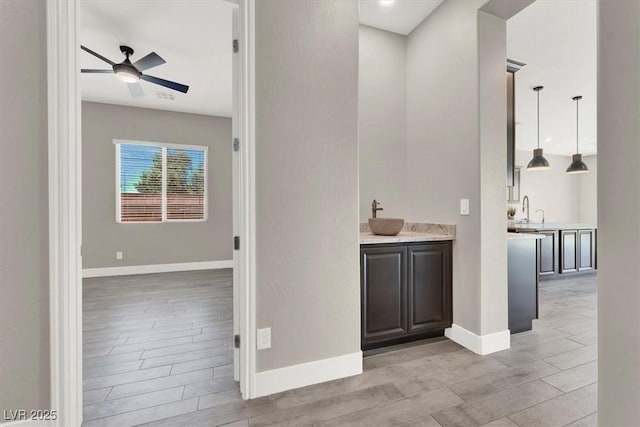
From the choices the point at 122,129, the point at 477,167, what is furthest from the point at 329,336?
the point at 122,129

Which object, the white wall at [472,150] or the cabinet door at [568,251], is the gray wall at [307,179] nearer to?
the white wall at [472,150]

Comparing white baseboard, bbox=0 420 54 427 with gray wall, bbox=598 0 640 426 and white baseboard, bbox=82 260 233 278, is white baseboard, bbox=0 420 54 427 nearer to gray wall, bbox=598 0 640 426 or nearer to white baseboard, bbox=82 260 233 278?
gray wall, bbox=598 0 640 426

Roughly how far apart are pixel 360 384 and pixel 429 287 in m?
1.04

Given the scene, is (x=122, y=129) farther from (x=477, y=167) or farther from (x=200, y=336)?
(x=477, y=167)

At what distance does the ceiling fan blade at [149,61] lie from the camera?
2.97 meters

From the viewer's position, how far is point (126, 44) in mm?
3326

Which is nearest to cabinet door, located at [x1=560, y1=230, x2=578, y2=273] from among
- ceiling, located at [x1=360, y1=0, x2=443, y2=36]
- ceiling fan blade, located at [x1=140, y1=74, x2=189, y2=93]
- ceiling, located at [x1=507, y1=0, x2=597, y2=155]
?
ceiling, located at [x1=507, y1=0, x2=597, y2=155]

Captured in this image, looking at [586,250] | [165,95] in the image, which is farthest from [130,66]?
[586,250]

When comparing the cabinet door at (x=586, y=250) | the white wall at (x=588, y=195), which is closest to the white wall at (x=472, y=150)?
the cabinet door at (x=586, y=250)

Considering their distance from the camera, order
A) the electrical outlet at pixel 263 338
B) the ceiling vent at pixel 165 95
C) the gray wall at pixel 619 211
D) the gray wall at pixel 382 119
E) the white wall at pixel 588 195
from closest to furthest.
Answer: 1. the gray wall at pixel 619 211
2. the electrical outlet at pixel 263 338
3. the gray wall at pixel 382 119
4. the ceiling vent at pixel 165 95
5. the white wall at pixel 588 195

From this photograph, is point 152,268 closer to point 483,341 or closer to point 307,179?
point 307,179

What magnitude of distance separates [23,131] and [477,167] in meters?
2.90

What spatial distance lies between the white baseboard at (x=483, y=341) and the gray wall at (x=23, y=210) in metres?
2.80

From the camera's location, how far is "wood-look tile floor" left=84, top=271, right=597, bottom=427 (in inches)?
62.5
